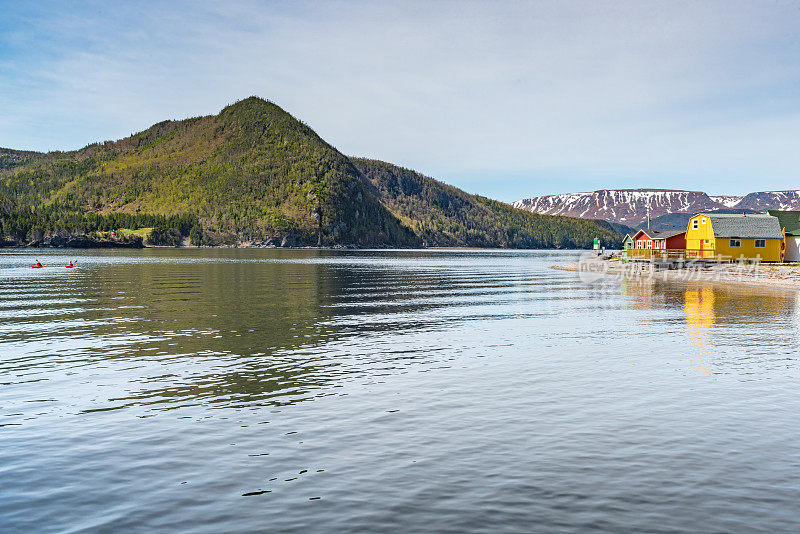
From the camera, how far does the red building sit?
11500 centimetres

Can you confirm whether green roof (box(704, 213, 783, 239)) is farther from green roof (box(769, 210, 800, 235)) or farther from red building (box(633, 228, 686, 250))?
red building (box(633, 228, 686, 250))

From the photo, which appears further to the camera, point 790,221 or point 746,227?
point 790,221

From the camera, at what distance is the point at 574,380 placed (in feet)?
64.7

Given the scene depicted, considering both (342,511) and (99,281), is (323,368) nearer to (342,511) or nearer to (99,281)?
(342,511)

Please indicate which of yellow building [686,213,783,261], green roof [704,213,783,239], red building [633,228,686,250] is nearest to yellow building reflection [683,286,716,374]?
yellow building [686,213,783,261]

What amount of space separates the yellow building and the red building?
13.1 m

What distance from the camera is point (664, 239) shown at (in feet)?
383

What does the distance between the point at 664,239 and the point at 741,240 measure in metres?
18.6

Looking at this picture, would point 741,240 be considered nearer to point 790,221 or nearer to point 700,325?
point 790,221

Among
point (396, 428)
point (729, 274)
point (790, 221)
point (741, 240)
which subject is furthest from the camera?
point (790, 221)

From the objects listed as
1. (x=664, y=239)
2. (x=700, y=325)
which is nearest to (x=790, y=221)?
(x=664, y=239)

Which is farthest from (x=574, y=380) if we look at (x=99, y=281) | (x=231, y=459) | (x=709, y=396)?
(x=99, y=281)

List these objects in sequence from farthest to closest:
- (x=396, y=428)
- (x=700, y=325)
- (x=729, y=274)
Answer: (x=729, y=274) → (x=700, y=325) → (x=396, y=428)

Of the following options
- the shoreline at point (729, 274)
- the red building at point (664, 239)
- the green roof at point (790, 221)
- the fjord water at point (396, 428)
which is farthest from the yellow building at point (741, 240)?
the fjord water at point (396, 428)
